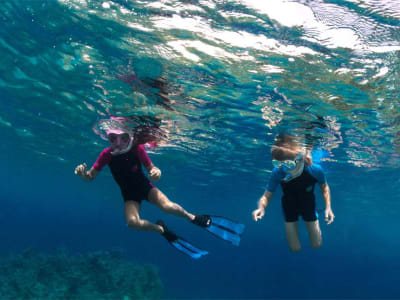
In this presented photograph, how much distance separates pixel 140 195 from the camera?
770 cm

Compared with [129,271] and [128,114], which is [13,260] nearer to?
[129,271]

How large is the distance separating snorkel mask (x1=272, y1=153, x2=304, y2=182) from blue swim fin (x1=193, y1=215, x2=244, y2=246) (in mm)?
2254

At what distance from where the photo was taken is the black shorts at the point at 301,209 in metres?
8.25

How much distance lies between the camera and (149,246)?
67.1 metres

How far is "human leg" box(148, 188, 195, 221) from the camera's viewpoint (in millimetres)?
7230

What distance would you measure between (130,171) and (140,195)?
31.2 inches

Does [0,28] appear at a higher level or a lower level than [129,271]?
higher

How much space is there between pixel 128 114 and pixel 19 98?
314 inches

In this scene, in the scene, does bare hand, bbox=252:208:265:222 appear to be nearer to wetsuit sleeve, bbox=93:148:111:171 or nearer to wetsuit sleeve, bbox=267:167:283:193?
wetsuit sleeve, bbox=267:167:283:193

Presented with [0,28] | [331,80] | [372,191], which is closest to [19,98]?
[0,28]

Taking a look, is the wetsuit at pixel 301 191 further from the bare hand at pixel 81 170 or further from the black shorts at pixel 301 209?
the bare hand at pixel 81 170

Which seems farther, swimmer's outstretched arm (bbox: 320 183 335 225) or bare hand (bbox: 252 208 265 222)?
swimmer's outstretched arm (bbox: 320 183 335 225)

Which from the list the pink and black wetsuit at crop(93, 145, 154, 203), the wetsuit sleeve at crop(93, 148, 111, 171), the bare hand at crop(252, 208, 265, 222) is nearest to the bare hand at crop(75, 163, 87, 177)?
the pink and black wetsuit at crop(93, 145, 154, 203)

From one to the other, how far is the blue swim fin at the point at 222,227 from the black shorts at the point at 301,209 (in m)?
1.81
